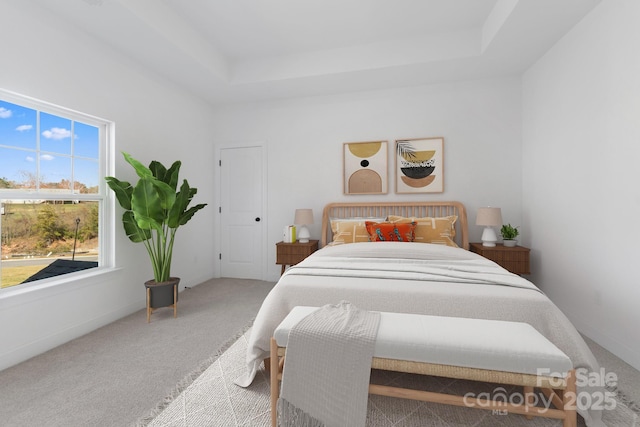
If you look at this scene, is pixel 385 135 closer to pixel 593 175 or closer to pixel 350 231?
pixel 350 231

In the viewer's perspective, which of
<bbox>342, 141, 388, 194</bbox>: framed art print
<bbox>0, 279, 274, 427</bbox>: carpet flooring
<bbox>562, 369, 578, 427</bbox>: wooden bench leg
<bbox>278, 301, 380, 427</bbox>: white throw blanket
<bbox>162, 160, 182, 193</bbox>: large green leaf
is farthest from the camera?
<bbox>342, 141, 388, 194</bbox>: framed art print

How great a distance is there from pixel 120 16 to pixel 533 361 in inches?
147

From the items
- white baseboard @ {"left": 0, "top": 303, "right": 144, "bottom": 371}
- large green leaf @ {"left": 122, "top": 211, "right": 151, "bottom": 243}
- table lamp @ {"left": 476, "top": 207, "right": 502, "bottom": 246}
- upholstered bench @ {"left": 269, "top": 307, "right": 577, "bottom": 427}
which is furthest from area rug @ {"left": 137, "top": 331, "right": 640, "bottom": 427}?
table lamp @ {"left": 476, "top": 207, "right": 502, "bottom": 246}

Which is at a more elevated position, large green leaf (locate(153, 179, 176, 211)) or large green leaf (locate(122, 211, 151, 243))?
large green leaf (locate(153, 179, 176, 211))

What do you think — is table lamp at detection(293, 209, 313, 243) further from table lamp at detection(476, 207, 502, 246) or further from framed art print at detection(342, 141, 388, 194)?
table lamp at detection(476, 207, 502, 246)

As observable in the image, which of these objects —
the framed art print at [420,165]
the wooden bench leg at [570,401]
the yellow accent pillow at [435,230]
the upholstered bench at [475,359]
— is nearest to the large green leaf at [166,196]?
the upholstered bench at [475,359]

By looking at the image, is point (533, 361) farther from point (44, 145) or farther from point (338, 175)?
point (44, 145)

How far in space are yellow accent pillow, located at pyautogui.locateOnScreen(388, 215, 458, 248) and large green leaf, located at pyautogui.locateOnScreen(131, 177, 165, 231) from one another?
106 inches

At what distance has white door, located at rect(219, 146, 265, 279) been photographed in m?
4.45

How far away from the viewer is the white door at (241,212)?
4445mm

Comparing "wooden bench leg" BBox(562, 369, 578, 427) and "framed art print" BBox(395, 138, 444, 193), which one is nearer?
"wooden bench leg" BBox(562, 369, 578, 427)

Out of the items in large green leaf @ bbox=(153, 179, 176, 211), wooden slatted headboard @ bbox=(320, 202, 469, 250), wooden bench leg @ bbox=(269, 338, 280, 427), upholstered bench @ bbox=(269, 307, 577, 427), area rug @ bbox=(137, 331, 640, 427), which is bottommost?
Result: area rug @ bbox=(137, 331, 640, 427)

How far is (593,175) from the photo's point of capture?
2.45 m

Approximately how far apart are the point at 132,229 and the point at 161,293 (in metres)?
0.72
